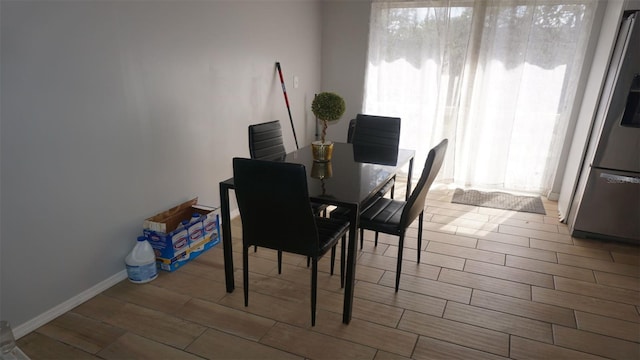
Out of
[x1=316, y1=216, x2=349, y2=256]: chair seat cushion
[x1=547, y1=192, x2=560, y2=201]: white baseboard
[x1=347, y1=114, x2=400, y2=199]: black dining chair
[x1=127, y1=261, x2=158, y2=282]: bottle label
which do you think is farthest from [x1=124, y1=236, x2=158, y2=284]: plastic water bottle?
[x1=547, y1=192, x2=560, y2=201]: white baseboard

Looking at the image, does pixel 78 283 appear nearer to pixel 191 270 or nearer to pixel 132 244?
pixel 132 244

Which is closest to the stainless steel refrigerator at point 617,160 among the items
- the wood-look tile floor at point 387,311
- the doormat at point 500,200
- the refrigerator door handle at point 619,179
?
the refrigerator door handle at point 619,179

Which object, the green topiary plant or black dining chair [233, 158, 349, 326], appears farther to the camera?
the green topiary plant

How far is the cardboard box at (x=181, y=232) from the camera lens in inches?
93.7

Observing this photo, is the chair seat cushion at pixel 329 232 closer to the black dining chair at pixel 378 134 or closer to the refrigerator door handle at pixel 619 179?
the black dining chair at pixel 378 134

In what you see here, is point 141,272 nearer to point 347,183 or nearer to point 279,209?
point 279,209

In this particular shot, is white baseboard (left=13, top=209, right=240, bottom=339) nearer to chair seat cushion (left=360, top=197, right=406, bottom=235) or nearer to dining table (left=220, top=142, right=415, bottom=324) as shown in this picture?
dining table (left=220, top=142, right=415, bottom=324)

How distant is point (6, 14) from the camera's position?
62.1 inches

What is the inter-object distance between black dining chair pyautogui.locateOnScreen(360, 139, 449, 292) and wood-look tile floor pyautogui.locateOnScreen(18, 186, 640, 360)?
348 millimetres

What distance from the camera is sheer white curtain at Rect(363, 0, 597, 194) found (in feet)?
11.9

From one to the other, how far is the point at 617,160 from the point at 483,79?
1535 millimetres

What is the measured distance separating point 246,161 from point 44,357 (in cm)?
129

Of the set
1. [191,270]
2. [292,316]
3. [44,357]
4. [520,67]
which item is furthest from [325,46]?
[44,357]

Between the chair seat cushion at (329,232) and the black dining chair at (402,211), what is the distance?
0.20 metres
